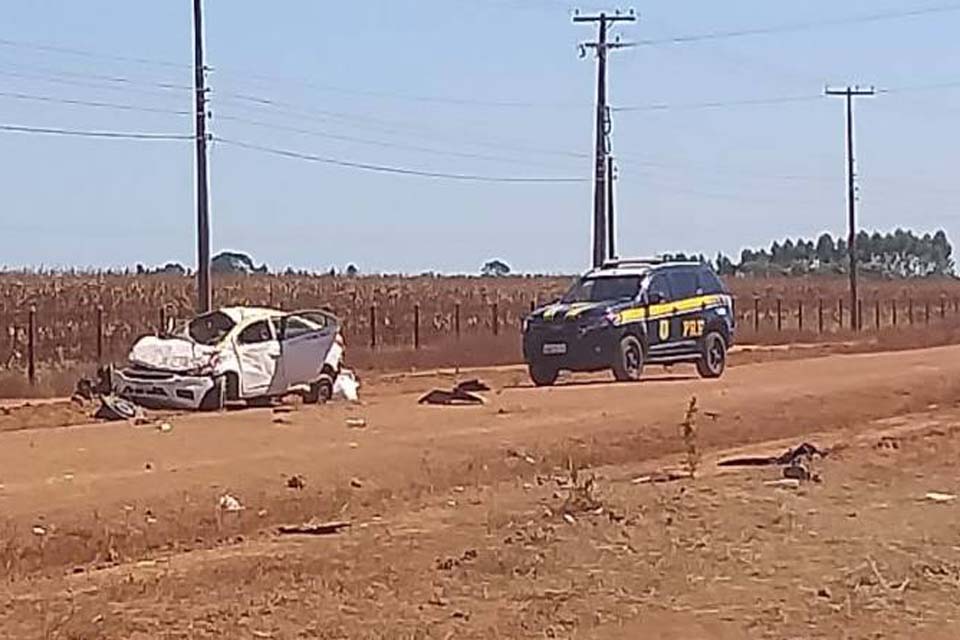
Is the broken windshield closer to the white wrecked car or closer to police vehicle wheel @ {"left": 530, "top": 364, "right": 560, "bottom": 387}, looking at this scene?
the white wrecked car

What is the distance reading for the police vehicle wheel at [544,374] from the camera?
32625 millimetres

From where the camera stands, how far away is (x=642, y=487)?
17.2 meters

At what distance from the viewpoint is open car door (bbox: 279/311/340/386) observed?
27.5 metres

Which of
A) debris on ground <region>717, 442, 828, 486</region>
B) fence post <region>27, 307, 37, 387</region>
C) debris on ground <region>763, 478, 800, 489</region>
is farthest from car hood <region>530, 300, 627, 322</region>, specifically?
debris on ground <region>763, 478, 800, 489</region>

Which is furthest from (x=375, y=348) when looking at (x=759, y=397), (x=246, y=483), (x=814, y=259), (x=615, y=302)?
(x=814, y=259)

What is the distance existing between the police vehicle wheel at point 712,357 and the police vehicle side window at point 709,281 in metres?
0.80

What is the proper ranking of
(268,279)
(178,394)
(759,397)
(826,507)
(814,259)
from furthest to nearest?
(814,259), (268,279), (759,397), (178,394), (826,507)

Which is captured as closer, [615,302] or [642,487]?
[642,487]

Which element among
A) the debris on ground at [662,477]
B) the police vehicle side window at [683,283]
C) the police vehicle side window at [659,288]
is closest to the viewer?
the debris on ground at [662,477]

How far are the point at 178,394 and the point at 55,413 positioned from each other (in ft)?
6.99

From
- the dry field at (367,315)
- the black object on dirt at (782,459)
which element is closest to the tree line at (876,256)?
the dry field at (367,315)

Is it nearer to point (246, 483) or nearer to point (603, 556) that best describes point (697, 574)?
point (603, 556)

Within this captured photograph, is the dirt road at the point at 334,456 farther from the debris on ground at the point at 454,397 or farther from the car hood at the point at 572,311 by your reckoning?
the car hood at the point at 572,311

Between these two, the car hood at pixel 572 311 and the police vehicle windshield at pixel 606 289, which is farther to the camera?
the police vehicle windshield at pixel 606 289
